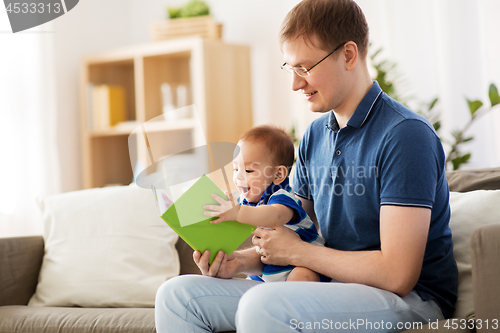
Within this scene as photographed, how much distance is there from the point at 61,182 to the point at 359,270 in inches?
102

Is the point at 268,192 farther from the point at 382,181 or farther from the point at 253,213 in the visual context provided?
the point at 382,181

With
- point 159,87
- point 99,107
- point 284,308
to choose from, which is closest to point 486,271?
point 284,308

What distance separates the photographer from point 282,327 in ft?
3.11

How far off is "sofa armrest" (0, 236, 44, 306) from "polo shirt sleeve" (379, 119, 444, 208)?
1366 mm

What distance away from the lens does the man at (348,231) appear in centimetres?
100

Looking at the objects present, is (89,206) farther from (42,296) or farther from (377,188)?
(377,188)

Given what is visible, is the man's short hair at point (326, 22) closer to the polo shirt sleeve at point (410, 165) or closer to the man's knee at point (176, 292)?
the polo shirt sleeve at point (410, 165)

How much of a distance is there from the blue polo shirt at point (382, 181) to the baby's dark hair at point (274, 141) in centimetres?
11

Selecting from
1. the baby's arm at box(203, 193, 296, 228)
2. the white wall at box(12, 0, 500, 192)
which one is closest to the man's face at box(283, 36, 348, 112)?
the baby's arm at box(203, 193, 296, 228)

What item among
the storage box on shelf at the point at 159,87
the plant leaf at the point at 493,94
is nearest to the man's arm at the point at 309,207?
the plant leaf at the point at 493,94

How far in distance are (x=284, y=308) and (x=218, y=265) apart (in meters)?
0.29

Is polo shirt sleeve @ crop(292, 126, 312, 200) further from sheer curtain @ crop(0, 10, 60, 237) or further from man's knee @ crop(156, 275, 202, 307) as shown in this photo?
sheer curtain @ crop(0, 10, 60, 237)

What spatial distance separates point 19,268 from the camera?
1.79m

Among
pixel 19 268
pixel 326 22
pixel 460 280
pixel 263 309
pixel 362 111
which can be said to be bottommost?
pixel 19 268
